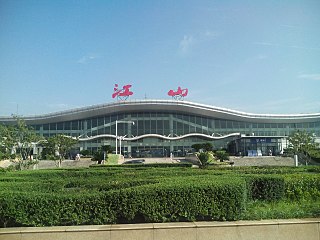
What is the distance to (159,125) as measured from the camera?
63.1 meters

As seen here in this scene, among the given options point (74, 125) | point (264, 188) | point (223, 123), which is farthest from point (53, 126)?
point (264, 188)

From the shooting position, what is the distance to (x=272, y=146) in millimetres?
51156

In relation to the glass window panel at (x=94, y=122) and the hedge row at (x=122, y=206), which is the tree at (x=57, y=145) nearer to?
the glass window panel at (x=94, y=122)

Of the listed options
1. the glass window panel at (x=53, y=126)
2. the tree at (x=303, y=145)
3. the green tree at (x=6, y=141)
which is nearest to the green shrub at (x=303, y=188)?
the green tree at (x=6, y=141)

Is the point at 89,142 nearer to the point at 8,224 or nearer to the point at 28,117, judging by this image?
the point at 28,117

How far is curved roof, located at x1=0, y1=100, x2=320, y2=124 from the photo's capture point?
6103cm

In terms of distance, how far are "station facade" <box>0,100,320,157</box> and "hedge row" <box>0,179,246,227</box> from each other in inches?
2105

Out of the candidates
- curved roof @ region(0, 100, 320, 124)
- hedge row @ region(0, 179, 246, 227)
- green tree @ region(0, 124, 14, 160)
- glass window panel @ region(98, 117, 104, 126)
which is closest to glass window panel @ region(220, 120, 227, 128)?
curved roof @ region(0, 100, 320, 124)

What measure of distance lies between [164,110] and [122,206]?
57.9 metres

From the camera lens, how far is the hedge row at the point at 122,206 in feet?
17.1

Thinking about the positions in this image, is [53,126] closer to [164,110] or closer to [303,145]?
[164,110]

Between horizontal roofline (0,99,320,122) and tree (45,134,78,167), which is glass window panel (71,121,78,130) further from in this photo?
tree (45,134,78,167)

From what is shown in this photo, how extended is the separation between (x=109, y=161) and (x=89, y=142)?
2477 centimetres

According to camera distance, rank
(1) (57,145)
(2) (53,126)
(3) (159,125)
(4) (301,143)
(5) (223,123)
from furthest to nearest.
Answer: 1. (5) (223,123)
2. (2) (53,126)
3. (3) (159,125)
4. (1) (57,145)
5. (4) (301,143)
